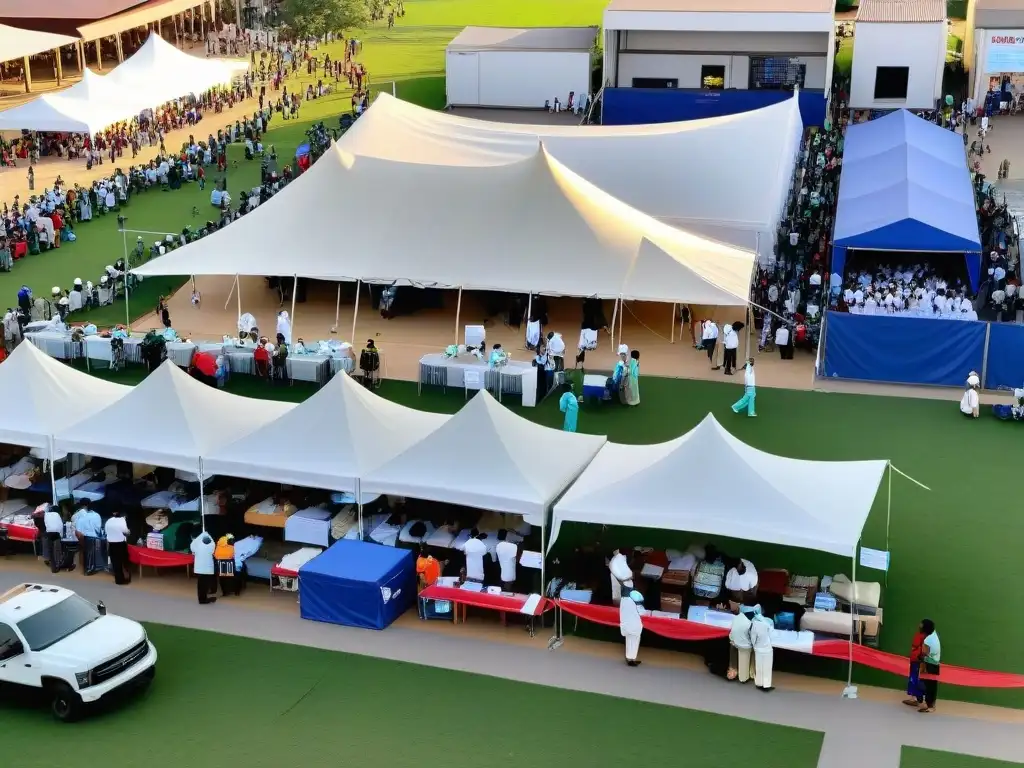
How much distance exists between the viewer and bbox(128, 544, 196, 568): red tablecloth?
16812mm

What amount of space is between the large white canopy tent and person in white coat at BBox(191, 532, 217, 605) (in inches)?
78.1

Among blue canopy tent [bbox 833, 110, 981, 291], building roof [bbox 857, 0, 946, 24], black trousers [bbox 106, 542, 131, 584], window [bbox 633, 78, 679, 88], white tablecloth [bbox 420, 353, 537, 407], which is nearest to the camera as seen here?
black trousers [bbox 106, 542, 131, 584]

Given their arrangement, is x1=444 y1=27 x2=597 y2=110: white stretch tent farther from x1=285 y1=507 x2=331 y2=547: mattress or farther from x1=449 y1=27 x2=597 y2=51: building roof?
x1=285 y1=507 x2=331 y2=547: mattress

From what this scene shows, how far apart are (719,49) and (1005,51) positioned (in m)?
9.51

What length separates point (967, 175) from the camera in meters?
34.9

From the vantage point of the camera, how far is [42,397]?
61.9ft

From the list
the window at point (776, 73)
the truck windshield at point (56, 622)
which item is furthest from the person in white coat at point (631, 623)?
the window at point (776, 73)

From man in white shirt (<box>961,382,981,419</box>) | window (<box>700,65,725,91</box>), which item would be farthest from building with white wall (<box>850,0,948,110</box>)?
man in white shirt (<box>961,382,981,419</box>)

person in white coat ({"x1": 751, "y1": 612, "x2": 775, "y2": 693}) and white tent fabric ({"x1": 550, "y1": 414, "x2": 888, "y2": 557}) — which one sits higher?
white tent fabric ({"x1": 550, "y1": 414, "x2": 888, "y2": 557})

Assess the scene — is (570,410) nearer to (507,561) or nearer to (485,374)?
(485,374)

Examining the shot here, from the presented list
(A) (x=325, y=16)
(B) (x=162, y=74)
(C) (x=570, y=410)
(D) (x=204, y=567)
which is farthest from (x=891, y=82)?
(D) (x=204, y=567)

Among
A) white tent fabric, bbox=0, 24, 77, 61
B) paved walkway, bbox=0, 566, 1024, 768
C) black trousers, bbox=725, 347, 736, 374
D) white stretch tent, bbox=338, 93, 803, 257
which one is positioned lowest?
paved walkway, bbox=0, 566, 1024, 768

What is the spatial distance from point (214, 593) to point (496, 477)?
147 inches

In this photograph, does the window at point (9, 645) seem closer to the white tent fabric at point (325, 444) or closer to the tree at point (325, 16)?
the white tent fabric at point (325, 444)
